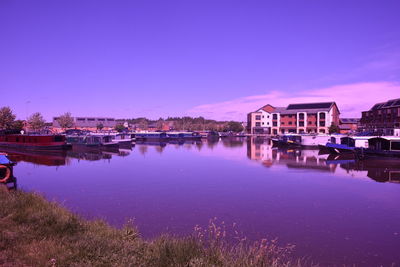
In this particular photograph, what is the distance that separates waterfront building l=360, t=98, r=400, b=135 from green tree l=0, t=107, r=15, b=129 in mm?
88089

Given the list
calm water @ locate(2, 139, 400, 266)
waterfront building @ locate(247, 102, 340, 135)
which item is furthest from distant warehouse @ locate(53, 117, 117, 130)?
calm water @ locate(2, 139, 400, 266)

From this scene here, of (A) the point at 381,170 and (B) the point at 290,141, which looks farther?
(B) the point at 290,141

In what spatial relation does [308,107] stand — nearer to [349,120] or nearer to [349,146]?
[349,120]

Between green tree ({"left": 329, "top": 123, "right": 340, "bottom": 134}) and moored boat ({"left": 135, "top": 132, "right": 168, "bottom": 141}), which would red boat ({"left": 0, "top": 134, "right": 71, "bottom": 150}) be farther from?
green tree ({"left": 329, "top": 123, "right": 340, "bottom": 134})

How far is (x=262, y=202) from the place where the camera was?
675 inches

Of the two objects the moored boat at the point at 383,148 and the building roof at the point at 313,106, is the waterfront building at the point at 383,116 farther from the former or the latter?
the moored boat at the point at 383,148

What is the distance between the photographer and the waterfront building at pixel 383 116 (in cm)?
7667

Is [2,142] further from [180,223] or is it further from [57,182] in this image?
[180,223]

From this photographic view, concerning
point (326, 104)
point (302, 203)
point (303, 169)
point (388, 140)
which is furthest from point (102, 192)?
point (326, 104)

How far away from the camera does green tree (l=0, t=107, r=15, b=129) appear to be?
7744cm

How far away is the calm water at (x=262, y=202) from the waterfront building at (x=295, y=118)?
240 feet

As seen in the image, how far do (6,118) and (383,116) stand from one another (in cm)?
9935

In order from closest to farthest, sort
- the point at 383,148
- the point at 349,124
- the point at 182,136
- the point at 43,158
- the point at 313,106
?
the point at 383,148
the point at 43,158
the point at 182,136
the point at 313,106
the point at 349,124

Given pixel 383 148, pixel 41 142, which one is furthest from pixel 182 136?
pixel 383 148
